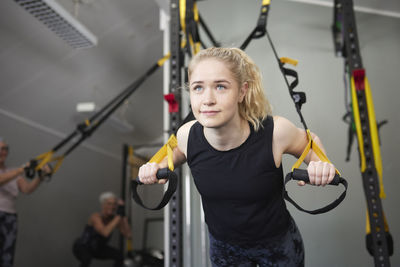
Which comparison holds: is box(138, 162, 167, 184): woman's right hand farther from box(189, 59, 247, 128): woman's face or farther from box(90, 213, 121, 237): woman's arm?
box(90, 213, 121, 237): woman's arm

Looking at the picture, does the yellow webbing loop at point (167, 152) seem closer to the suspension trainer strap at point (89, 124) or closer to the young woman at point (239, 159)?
the young woman at point (239, 159)

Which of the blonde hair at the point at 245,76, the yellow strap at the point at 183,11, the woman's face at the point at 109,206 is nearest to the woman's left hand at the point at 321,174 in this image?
the blonde hair at the point at 245,76

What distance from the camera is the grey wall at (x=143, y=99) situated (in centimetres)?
202

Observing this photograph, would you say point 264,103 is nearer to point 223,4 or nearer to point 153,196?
point 153,196

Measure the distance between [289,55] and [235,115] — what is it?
143 cm

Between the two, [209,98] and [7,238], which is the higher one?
[209,98]

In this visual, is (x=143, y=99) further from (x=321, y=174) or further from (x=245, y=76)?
(x=321, y=174)

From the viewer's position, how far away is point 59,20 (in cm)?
262

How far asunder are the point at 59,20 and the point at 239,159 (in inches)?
86.1

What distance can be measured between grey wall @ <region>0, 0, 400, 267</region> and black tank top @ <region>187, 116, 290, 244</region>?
685mm

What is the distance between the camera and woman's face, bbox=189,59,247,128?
3.18 ft

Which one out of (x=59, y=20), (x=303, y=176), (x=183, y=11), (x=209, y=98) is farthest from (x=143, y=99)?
(x=303, y=176)

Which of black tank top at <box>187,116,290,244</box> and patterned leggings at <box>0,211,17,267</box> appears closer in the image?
black tank top at <box>187,116,290,244</box>

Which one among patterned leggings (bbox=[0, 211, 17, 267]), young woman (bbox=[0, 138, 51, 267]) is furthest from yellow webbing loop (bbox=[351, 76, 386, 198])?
patterned leggings (bbox=[0, 211, 17, 267])
